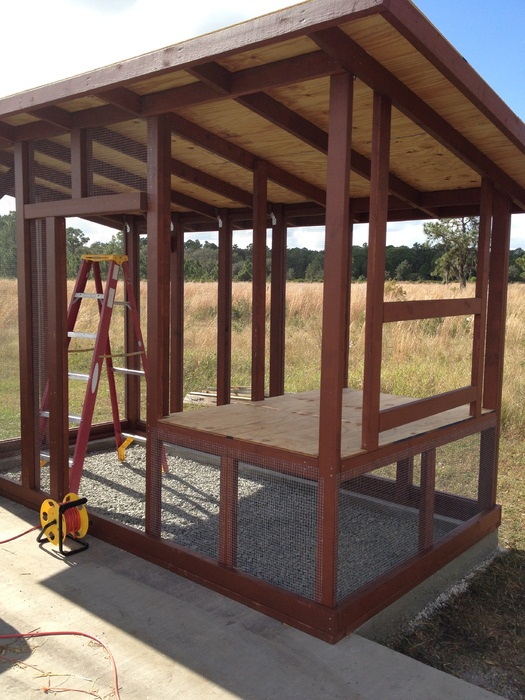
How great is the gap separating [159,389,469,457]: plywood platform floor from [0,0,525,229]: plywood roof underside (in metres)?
1.20

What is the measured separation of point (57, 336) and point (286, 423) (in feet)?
4.40

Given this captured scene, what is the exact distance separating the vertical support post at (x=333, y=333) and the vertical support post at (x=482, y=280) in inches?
54.6

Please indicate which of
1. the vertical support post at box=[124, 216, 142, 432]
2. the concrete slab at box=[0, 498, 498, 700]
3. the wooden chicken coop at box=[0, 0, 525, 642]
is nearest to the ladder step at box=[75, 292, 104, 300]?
the wooden chicken coop at box=[0, 0, 525, 642]

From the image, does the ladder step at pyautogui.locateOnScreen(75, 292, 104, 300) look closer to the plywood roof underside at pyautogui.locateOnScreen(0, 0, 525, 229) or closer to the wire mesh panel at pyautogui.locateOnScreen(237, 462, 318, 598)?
the plywood roof underside at pyautogui.locateOnScreen(0, 0, 525, 229)

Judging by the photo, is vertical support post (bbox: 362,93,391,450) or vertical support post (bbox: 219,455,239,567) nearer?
vertical support post (bbox: 362,93,391,450)

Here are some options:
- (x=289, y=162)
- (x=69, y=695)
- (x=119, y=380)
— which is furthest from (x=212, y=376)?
(x=69, y=695)

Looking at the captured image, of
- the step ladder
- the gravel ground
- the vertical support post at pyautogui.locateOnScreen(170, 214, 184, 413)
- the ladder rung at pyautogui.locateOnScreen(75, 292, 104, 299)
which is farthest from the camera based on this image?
the vertical support post at pyautogui.locateOnScreen(170, 214, 184, 413)

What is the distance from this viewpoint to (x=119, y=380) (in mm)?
5758

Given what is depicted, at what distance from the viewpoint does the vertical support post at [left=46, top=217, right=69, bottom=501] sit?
10.5 feet

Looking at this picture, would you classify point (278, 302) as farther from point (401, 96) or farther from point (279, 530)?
point (401, 96)

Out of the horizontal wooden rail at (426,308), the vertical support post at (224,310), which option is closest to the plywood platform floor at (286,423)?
the horizontal wooden rail at (426,308)

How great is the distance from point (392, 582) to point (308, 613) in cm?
52

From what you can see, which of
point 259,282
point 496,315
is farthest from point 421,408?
point 259,282

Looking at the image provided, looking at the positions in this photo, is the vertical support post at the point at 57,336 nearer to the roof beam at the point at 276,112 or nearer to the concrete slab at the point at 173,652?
the concrete slab at the point at 173,652
